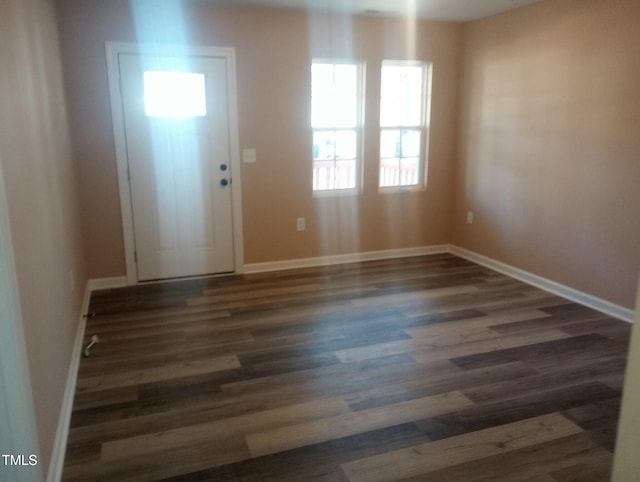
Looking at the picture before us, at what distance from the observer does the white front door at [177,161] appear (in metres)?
4.15

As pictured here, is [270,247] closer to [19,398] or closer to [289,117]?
[289,117]

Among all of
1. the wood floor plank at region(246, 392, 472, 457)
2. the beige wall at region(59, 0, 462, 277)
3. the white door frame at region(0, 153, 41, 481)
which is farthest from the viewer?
the beige wall at region(59, 0, 462, 277)

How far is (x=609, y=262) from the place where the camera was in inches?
146

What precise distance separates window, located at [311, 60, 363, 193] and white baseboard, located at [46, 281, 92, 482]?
266 centimetres

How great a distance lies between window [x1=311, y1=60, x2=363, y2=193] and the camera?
4750 mm

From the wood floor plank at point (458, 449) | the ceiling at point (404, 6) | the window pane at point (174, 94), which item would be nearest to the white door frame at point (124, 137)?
the window pane at point (174, 94)

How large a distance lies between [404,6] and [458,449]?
3682mm

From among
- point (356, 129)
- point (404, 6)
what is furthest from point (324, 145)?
point (404, 6)

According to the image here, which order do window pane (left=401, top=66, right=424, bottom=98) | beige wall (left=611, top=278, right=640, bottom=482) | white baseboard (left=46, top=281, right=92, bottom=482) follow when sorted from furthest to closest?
window pane (left=401, top=66, right=424, bottom=98), white baseboard (left=46, top=281, right=92, bottom=482), beige wall (left=611, top=278, right=640, bottom=482)

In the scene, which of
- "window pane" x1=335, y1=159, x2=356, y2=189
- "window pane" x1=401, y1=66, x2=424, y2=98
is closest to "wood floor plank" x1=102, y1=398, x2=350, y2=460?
"window pane" x1=335, y1=159, x2=356, y2=189

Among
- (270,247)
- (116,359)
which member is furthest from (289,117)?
(116,359)

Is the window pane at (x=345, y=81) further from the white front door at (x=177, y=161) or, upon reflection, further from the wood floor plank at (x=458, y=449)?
the wood floor plank at (x=458, y=449)

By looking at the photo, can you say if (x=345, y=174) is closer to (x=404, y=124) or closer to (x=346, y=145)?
(x=346, y=145)

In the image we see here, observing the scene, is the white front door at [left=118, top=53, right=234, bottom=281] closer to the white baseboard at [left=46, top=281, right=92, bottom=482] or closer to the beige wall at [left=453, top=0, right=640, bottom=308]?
the white baseboard at [left=46, top=281, right=92, bottom=482]
